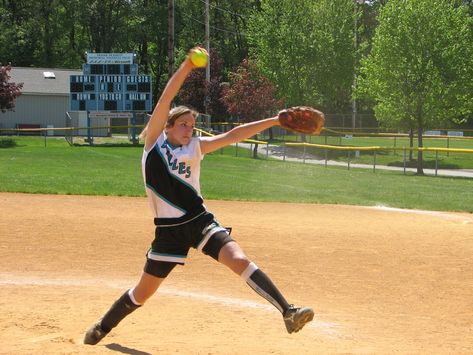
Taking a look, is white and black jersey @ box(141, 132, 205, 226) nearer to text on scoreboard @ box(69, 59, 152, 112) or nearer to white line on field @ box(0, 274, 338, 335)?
white line on field @ box(0, 274, 338, 335)

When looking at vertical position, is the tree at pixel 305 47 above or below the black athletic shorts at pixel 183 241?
above

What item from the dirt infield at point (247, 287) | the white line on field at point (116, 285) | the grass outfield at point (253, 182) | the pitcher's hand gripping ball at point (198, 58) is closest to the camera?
the pitcher's hand gripping ball at point (198, 58)

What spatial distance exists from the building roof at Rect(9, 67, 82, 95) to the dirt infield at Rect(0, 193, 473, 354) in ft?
133

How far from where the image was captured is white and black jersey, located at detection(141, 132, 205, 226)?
575 centimetres

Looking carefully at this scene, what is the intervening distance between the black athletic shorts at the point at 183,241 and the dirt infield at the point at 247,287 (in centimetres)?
77

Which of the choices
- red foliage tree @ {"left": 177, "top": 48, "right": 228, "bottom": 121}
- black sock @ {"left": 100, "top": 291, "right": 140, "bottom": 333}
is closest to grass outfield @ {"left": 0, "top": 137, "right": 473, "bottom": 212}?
black sock @ {"left": 100, "top": 291, "right": 140, "bottom": 333}

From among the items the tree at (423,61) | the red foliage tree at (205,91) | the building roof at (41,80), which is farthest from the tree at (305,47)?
the building roof at (41,80)

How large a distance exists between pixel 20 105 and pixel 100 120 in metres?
5.95

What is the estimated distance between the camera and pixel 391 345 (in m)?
6.60

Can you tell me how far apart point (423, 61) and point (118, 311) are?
28.5m

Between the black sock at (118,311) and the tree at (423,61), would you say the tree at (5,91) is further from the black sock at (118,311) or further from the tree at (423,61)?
the black sock at (118,311)

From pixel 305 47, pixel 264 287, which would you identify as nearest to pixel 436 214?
pixel 264 287

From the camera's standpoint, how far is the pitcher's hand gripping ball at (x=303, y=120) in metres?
5.67

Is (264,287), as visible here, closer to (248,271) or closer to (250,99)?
(248,271)
